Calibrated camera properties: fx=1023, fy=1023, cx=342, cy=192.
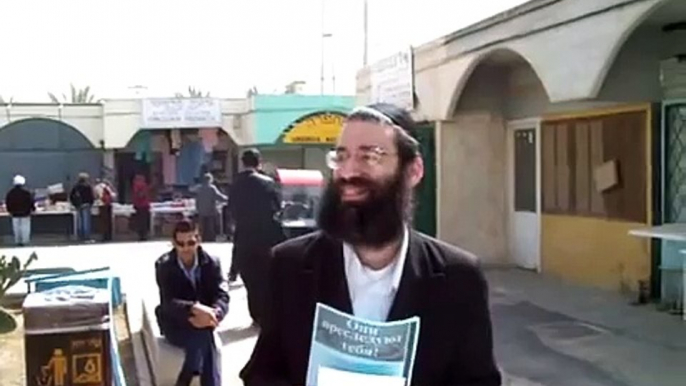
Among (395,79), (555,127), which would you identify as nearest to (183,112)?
(395,79)

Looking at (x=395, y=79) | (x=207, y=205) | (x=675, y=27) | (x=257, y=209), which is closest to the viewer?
(x=257, y=209)

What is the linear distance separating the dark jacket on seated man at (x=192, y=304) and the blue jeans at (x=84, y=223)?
56.5 feet

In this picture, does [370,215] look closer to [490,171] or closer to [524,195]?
[524,195]

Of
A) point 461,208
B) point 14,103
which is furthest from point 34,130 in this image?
point 461,208

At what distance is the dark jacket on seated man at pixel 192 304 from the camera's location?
21.4 ft

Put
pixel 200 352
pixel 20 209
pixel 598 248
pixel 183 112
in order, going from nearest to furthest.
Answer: pixel 200 352, pixel 598 248, pixel 20 209, pixel 183 112

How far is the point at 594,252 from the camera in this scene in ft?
42.2

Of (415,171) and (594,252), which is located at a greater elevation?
(415,171)

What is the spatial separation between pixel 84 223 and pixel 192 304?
17.9 metres

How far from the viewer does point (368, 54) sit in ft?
106

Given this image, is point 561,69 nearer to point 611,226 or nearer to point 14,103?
point 611,226

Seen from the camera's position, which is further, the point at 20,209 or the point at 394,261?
the point at 20,209

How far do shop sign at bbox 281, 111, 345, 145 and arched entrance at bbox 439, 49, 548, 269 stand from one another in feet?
30.9

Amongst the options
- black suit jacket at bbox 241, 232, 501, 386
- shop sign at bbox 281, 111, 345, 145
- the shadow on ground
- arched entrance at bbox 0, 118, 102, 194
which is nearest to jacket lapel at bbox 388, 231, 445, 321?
black suit jacket at bbox 241, 232, 501, 386
